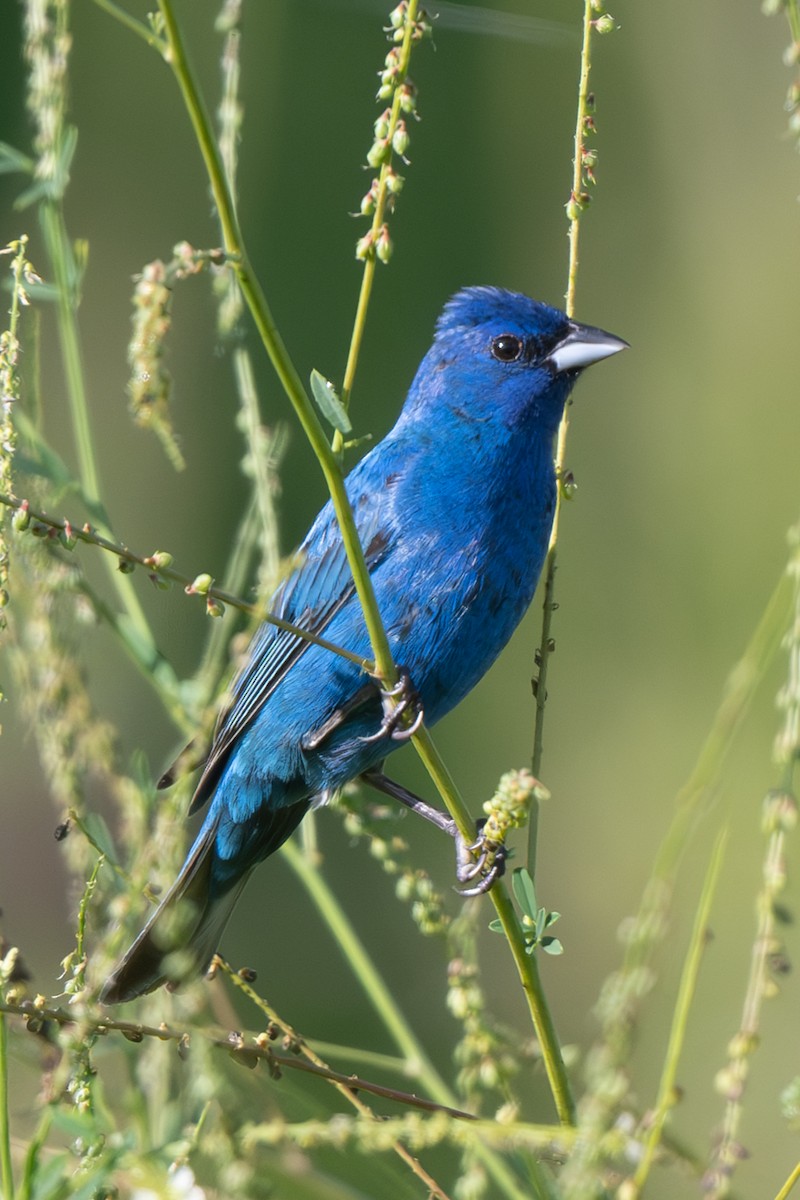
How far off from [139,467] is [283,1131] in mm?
5360

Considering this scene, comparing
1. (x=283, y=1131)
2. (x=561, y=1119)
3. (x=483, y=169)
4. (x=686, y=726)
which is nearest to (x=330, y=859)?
(x=686, y=726)

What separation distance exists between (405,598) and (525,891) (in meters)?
0.86

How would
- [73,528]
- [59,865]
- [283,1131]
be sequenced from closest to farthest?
[283,1131] → [73,528] → [59,865]

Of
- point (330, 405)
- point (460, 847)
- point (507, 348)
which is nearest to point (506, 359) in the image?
point (507, 348)

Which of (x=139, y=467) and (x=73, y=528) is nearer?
(x=73, y=528)

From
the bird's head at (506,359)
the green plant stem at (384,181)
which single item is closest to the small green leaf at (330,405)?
the green plant stem at (384,181)

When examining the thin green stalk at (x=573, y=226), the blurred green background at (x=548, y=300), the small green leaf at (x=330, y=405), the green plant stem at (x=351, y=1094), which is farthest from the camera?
the blurred green background at (x=548, y=300)

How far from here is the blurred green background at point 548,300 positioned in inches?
204

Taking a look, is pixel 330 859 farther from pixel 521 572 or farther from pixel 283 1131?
pixel 283 1131

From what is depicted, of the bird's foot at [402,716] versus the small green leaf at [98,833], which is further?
the bird's foot at [402,716]

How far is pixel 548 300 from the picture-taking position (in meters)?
5.78

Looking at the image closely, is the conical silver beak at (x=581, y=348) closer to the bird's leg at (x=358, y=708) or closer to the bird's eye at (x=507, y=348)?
the bird's eye at (x=507, y=348)

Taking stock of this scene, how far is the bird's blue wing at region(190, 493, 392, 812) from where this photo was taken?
2.38 m

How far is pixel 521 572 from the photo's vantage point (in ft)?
7.68
